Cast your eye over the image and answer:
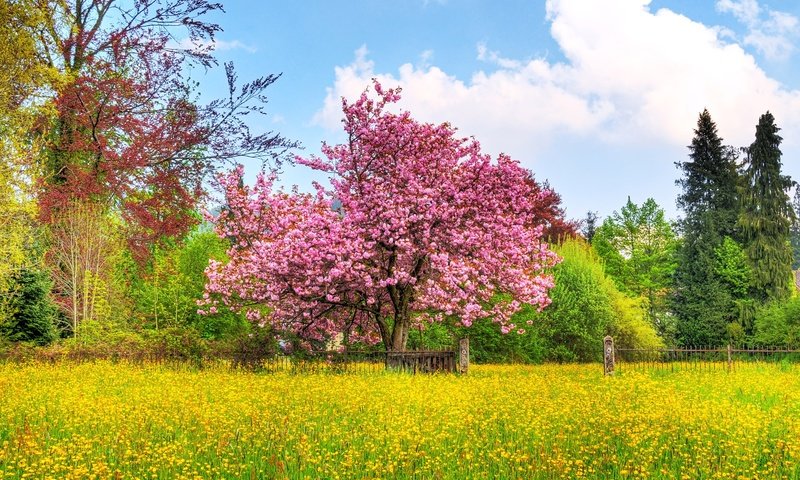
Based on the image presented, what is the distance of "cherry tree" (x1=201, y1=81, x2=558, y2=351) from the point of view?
19641 millimetres

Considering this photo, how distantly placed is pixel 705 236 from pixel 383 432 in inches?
1788

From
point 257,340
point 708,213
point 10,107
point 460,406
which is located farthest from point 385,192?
point 708,213

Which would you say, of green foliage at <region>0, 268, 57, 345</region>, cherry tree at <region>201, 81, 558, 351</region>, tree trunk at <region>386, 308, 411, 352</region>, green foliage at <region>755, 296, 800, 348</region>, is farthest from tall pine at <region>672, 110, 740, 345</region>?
green foliage at <region>0, 268, 57, 345</region>

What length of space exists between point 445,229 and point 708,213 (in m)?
35.4

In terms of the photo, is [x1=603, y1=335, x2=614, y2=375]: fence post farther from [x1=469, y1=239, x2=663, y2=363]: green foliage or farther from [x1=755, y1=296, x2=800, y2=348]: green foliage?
[x1=755, y1=296, x2=800, y2=348]: green foliage

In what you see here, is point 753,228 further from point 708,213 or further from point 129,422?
point 129,422

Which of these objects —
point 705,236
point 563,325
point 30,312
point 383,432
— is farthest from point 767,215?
point 383,432

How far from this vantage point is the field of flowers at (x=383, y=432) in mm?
7398

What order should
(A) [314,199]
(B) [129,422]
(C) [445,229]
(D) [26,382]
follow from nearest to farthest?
(B) [129,422] → (D) [26,382] → (C) [445,229] → (A) [314,199]

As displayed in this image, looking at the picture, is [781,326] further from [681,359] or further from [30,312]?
[30,312]

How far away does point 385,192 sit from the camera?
20.1 meters

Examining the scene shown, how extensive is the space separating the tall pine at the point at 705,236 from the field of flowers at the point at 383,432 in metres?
33.9

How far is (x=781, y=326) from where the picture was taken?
36.8m

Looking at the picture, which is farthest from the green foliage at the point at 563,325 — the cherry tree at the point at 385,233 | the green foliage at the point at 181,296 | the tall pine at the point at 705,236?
the tall pine at the point at 705,236
